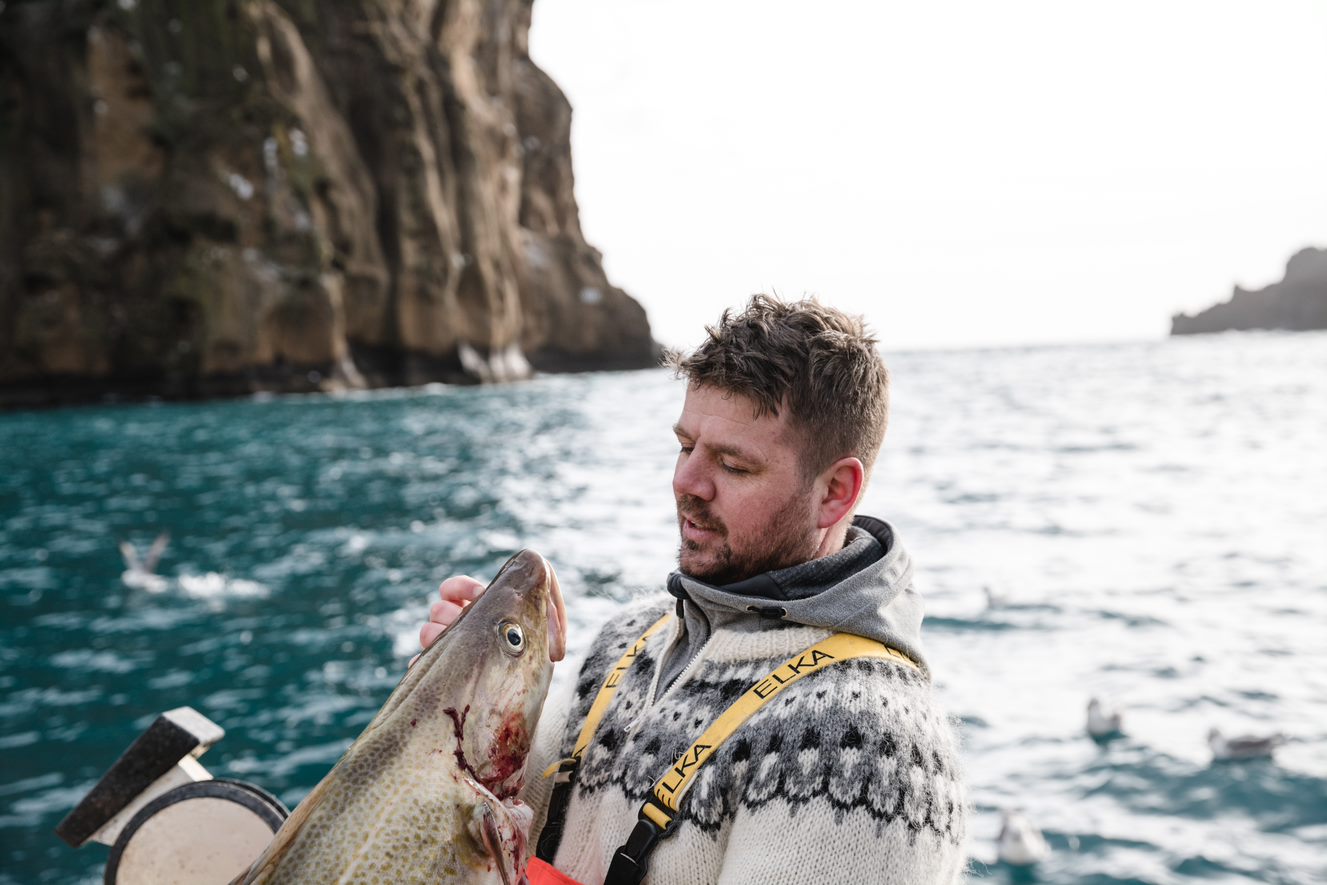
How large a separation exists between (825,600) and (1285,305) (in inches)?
8000

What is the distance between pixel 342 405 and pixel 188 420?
277 inches

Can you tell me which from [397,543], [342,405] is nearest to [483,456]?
[397,543]

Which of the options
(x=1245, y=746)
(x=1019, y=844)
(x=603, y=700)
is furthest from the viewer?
(x=1245, y=746)

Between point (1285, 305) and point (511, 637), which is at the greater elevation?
point (1285, 305)

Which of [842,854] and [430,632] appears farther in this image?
[430,632]

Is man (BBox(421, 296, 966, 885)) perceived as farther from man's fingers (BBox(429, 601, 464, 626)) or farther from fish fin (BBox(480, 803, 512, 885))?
fish fin (BBox(480, 803, 512, 885))

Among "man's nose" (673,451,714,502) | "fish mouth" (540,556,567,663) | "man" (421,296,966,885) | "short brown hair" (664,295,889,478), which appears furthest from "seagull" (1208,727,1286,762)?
"fish mouth" (540,556,567,663)

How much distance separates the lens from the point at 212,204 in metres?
A: 45.6

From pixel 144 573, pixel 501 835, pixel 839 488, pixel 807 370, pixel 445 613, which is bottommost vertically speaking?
pixel 144 573

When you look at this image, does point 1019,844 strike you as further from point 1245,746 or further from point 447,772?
point 447,772

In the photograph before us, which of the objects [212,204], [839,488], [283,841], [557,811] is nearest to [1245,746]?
[839,488]

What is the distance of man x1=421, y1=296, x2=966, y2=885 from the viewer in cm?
209

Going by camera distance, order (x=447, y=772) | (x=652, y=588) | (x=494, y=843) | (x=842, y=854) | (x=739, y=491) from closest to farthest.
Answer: (x=842, y=854) < (x=494, y=843) < (x=447, y=772) < (x=739, y=491) < (x=652, y=588)

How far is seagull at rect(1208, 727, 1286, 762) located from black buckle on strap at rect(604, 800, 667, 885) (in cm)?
673
